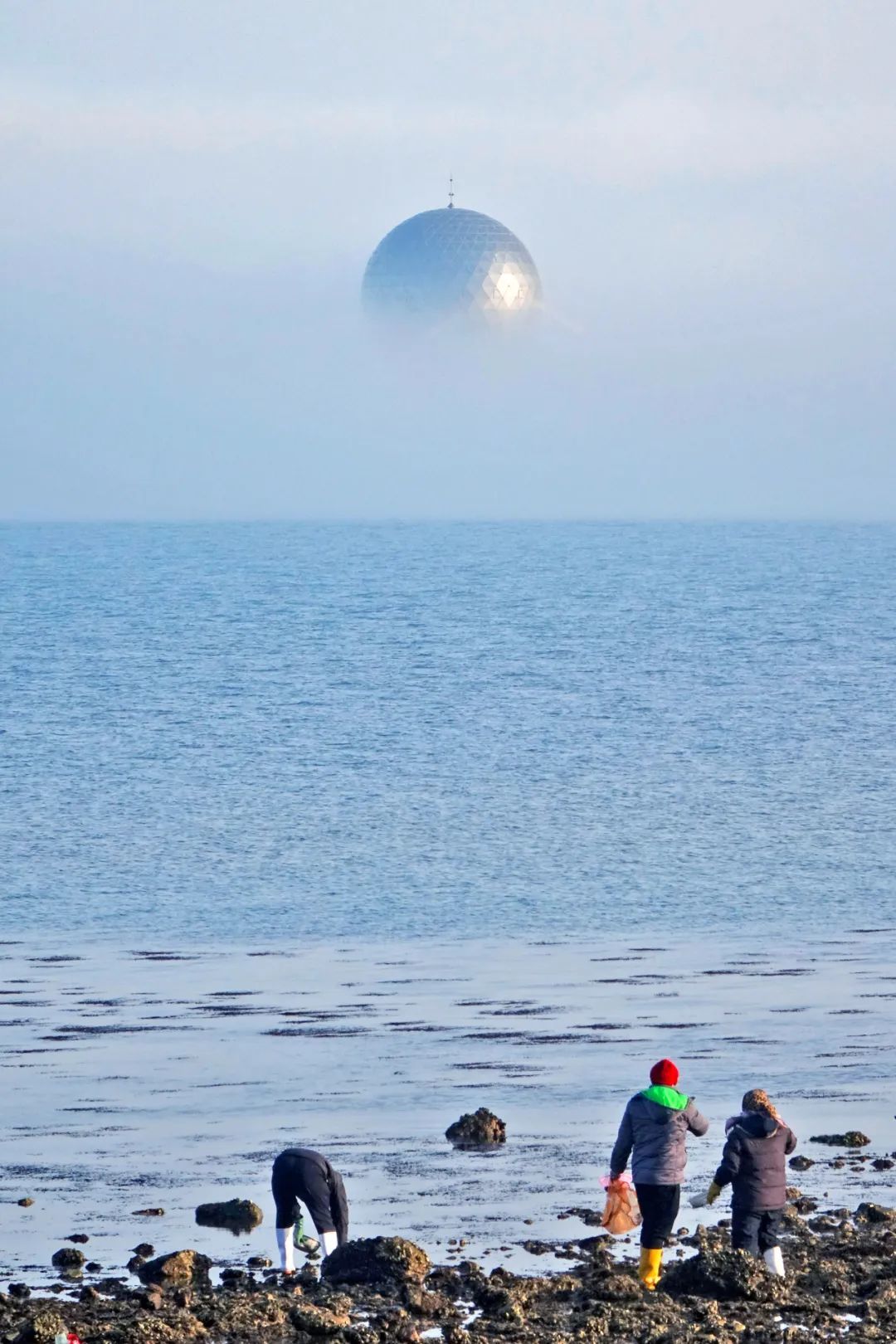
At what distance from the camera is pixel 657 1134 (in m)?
14.3

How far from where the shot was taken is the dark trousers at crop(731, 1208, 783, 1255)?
1393 cm

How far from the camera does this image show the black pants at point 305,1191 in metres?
14.3

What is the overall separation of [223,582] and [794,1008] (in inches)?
5294

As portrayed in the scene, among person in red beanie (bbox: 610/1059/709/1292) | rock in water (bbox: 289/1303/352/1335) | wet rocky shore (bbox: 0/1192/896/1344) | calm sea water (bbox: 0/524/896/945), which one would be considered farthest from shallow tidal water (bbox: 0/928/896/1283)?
calm sea water (bbox: 0/524/896/945)

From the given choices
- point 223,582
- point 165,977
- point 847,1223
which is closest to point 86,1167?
point 847,1223

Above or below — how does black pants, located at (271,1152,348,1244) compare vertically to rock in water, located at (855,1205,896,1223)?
above

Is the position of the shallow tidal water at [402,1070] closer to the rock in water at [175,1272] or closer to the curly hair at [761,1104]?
the rock in water at [175,1272]

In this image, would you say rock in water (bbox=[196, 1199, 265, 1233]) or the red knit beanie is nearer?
the red knit beanie

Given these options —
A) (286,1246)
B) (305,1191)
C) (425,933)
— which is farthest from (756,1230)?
(425,933)

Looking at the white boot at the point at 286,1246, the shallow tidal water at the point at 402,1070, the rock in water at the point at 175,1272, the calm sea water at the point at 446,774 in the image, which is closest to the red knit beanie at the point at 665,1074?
the shallow tidal water at the point at 402,1070

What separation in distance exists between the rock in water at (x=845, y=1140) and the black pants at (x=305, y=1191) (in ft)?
18.1

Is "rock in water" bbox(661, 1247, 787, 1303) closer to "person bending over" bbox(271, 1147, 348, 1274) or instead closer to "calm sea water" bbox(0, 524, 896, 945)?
"person bending over" bbox(271, 1147, 348, 1274)

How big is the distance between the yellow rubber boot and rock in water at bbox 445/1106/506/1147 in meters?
4.45

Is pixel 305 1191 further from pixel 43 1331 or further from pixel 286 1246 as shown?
pixel 43 1331
